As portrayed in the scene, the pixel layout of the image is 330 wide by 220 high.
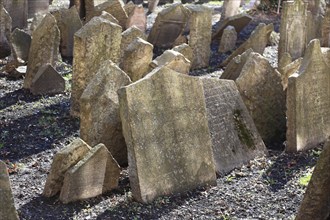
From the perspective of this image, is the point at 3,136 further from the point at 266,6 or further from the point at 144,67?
the point at 266,6

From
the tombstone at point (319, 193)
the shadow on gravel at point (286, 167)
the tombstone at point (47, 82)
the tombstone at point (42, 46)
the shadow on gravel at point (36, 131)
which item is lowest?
the shadow on gravel at point (36, 131)

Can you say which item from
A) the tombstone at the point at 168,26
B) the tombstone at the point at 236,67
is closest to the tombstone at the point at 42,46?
the tombstone at the point at 236,67

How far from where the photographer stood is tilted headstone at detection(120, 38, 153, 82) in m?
8.27

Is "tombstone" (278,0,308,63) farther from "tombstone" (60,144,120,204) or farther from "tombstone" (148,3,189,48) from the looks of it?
"tombstone" (60,144,120,204)

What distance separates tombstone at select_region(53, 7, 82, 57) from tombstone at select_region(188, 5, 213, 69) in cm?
196

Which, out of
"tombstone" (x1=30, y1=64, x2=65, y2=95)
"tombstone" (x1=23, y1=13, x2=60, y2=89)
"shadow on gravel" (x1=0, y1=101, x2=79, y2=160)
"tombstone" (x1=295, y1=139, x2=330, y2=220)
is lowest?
"shadow on gravel" (x1=0, y1=101, x2=79, y2=160)

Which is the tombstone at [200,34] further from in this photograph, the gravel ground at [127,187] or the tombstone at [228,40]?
the gravel ground at [127,187]

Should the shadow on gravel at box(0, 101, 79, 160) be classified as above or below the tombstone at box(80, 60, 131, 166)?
below

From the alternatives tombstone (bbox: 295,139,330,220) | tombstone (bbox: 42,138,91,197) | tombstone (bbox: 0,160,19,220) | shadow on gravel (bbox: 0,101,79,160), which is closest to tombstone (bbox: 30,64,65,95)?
shadow on gravel (bbox: 0,101,79,160)

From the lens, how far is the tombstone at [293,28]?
11.0 metres

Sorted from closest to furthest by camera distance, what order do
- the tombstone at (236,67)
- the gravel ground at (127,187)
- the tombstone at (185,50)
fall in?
the gravel ground at (127,187), the tombstone at (236,67), the tombstone at (185,50)

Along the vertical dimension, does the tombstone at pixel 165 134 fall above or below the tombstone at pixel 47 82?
above

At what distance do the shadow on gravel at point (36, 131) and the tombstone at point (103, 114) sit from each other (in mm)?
848

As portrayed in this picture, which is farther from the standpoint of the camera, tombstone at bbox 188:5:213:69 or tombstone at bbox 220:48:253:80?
tombstone at bbox 188:5:213:69
